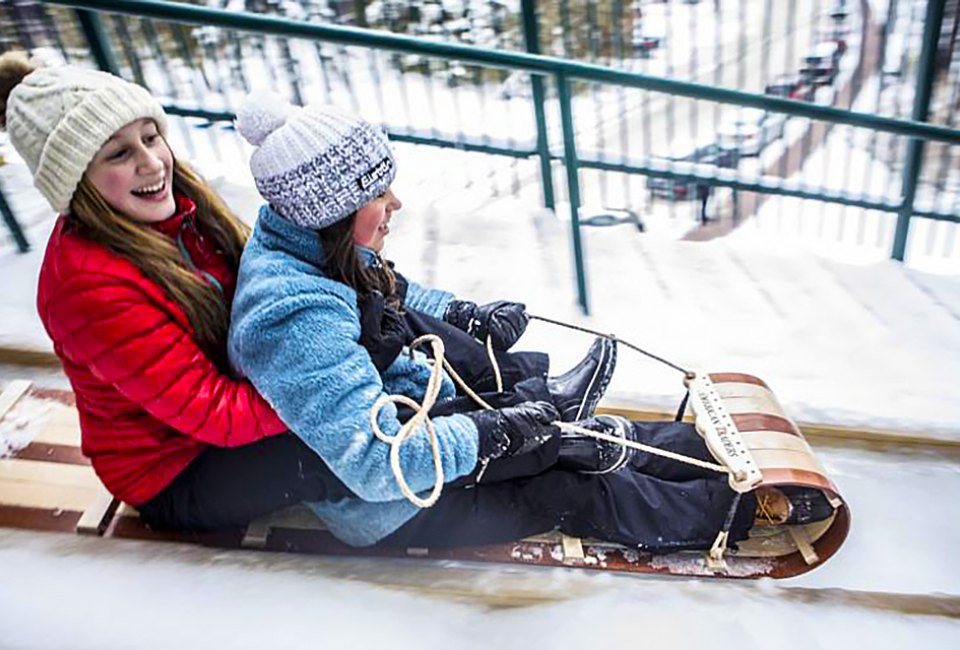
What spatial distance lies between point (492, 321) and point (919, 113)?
2259 millimetres

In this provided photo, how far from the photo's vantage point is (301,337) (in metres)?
1.23

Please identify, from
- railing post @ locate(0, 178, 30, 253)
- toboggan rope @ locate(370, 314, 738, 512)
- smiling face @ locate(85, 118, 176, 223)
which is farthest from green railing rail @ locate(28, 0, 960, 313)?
smiling face @ locate(85, 118, 176, 223)

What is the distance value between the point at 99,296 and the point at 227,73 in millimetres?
2363

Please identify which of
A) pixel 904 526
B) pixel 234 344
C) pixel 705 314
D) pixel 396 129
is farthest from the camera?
pixel 396 129

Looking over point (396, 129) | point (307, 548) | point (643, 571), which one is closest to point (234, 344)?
point (307, 548)

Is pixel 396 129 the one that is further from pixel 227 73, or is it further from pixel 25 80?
pixel 25 80

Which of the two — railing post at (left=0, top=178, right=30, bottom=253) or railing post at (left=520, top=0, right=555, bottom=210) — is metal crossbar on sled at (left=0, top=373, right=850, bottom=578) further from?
railing post at (left=520, top=0, right=555, bottom=210)

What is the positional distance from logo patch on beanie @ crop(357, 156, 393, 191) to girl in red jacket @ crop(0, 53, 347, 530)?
340mm

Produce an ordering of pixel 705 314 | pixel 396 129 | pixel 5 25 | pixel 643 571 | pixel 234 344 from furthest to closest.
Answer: pixel 396 129, pixel 5 25, pixel 705 314, pixel 643 571, pixel 234 344

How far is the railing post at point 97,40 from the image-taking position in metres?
2.40

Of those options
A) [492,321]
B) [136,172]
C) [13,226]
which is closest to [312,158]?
[136,172]

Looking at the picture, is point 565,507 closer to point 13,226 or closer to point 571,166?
point 571,166

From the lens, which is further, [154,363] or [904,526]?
[904,526]

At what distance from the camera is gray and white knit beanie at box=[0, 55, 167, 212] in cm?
114
